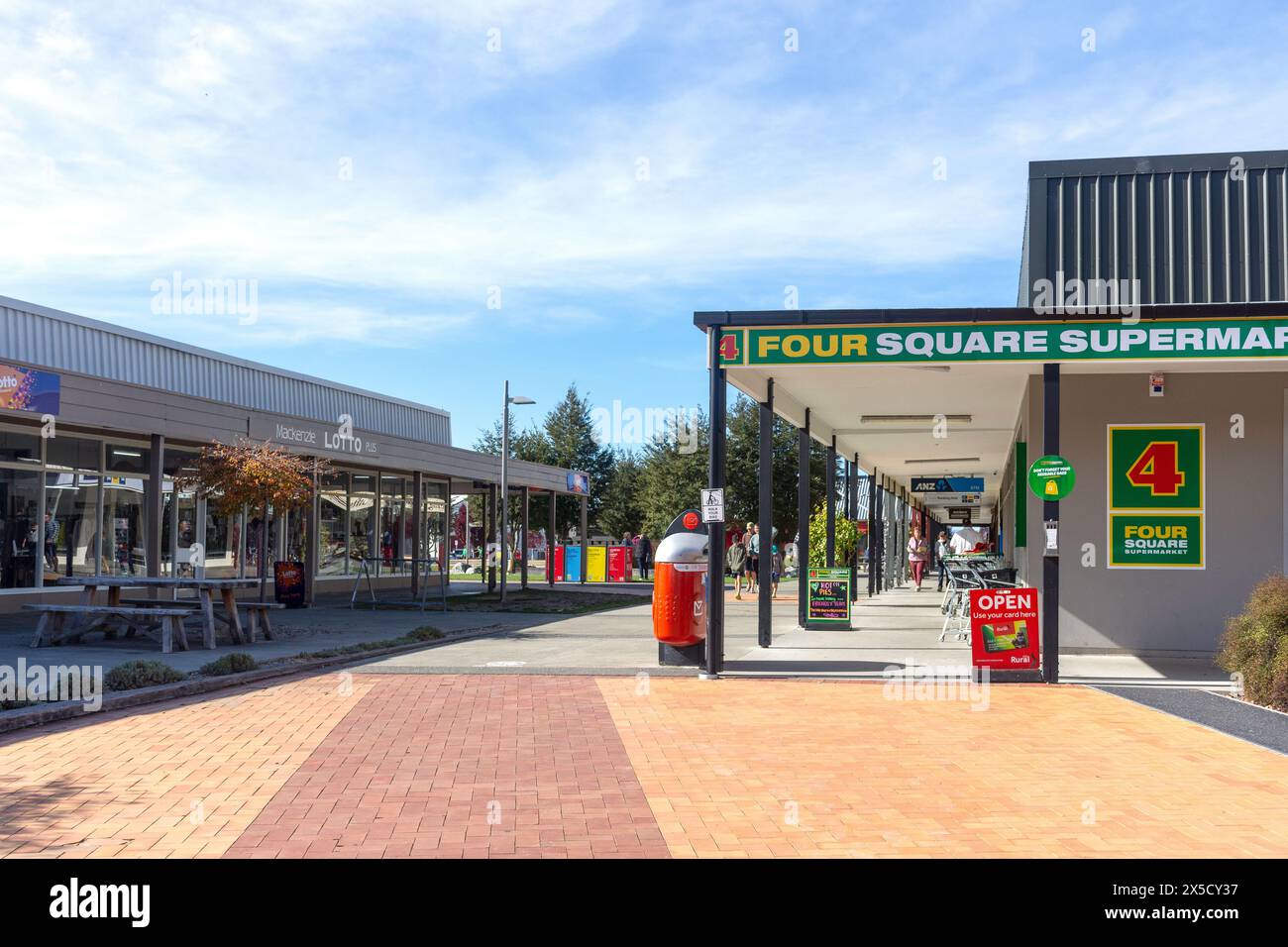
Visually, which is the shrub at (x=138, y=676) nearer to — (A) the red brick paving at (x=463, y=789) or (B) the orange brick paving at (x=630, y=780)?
(B) the orange brick paving at (x=630, y=780)

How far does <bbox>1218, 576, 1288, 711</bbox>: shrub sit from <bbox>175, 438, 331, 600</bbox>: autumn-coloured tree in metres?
12.5

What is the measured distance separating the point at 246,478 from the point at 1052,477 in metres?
11.2

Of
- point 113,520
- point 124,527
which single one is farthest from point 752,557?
point 113,520

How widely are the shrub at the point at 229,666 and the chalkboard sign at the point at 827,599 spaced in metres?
8.29

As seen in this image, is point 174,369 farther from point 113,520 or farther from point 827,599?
point 827,599

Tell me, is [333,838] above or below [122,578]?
below

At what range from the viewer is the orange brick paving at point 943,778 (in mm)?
6047

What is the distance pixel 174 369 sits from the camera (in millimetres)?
26844

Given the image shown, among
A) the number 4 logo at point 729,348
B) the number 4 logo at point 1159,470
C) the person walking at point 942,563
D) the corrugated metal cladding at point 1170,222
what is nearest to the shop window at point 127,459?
the number 4 logo at point 729,348
